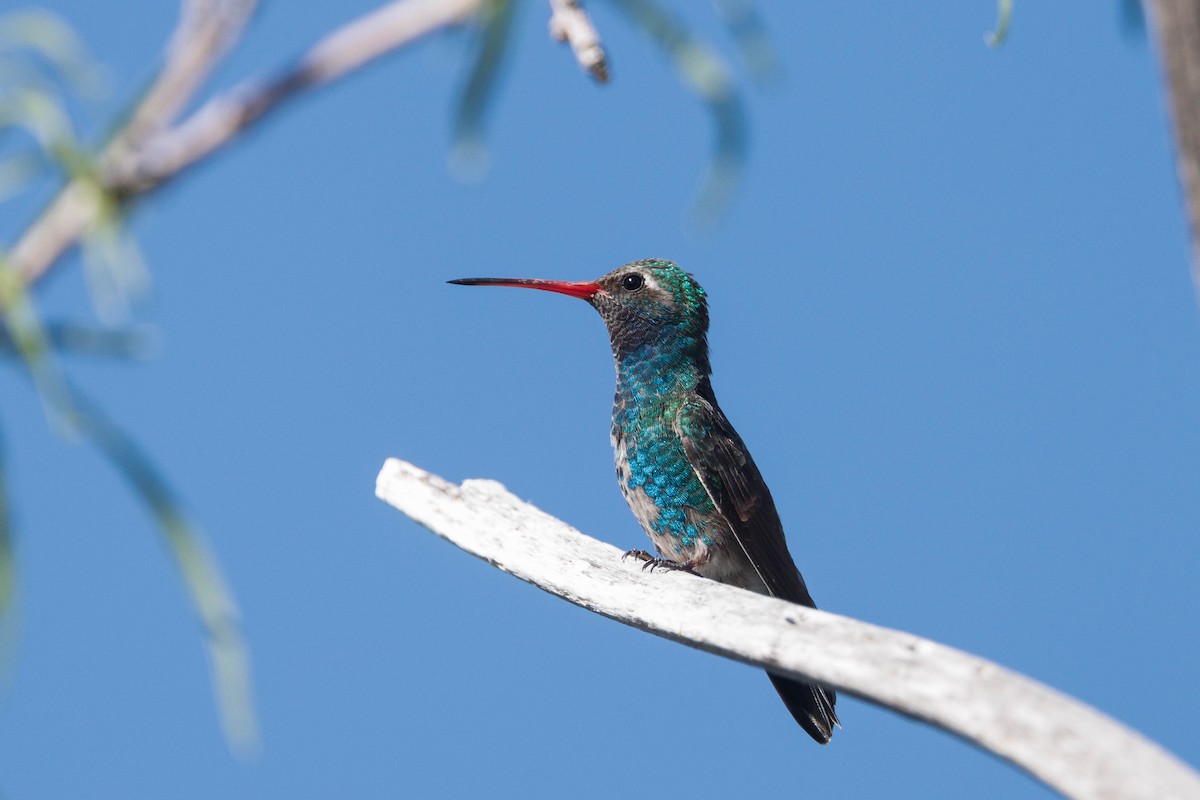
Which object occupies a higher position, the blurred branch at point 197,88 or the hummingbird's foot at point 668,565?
the hummingbird's foot at point 668,565

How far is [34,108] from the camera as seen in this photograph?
3.02 feet

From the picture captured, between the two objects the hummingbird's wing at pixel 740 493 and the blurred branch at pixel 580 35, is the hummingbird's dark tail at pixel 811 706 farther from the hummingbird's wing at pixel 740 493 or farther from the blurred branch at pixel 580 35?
the blurred branch at pixel 580 35

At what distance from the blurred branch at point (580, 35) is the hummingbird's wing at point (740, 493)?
197 centimetres

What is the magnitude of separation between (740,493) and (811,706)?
0.55m

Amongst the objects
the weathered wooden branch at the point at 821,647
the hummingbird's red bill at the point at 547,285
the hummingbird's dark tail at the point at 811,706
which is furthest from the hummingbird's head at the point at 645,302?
the hummingbird's dark tail at the point at 811,706

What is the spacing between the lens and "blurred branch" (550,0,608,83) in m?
1.00

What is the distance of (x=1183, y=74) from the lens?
3.24 ft

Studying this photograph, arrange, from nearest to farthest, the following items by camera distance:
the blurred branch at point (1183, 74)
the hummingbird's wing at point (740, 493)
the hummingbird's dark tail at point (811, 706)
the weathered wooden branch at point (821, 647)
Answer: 1. the blurred branch at point (1183, 74)
2. the weathered wooden branch at point (821, 647)
3. the hummingbird's dark tail at point (811, 706)
4. the hummingbird's wing at point (740, 493)

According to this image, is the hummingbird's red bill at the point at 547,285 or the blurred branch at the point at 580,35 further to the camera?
the hummingbird's red bill at the point at 547,285

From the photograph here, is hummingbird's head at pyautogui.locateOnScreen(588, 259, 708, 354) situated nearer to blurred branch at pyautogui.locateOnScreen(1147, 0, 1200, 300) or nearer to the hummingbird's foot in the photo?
the hummingbird's foot

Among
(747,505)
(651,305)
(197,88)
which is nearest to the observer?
(197,88)

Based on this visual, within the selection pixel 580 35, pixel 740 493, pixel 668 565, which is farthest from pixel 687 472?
pixel 580 35

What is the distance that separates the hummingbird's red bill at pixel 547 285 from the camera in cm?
315

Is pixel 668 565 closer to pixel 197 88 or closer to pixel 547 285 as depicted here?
pixel 547 285
